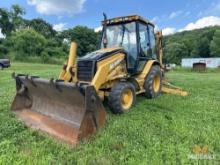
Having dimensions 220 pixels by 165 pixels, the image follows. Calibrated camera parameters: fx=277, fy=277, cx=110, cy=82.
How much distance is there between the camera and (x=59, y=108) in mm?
5598

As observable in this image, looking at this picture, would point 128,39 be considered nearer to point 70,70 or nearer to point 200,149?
point 70,70

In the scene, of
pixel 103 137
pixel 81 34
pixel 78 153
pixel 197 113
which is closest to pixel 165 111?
pixel 197 113

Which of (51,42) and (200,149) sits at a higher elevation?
(51,42)

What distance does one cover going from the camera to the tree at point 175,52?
2665 inches

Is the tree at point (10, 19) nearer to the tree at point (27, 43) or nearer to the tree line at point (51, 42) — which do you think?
the tree line at point (51, 42)

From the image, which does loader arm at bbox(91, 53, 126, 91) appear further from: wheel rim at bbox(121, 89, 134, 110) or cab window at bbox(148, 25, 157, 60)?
cab window at bbox(148, 25, 157, 60)

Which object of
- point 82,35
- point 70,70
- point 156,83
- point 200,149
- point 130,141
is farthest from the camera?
point 82,35

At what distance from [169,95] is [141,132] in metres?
3.74

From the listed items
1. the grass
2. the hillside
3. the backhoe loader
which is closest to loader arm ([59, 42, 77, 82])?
the backhoe loader

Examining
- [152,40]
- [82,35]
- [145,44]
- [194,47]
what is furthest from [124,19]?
[194,47]

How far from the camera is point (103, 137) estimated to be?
454 cm

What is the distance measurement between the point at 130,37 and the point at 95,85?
7.13ft

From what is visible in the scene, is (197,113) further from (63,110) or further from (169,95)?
(63,110)

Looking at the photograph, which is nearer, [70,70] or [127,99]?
[127,99]
